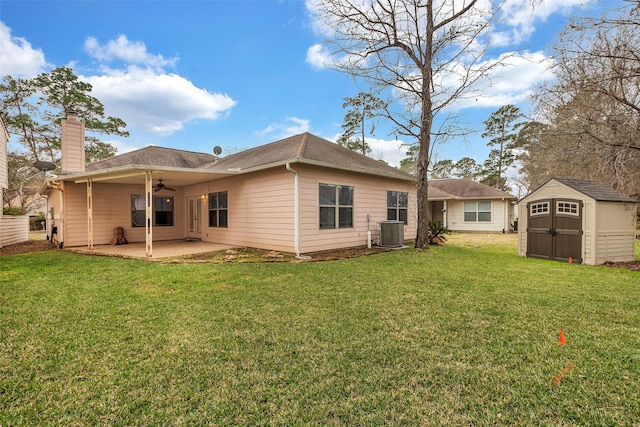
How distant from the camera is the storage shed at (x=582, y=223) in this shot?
7.09m

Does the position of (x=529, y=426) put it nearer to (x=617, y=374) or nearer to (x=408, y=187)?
(x=617, y=374)

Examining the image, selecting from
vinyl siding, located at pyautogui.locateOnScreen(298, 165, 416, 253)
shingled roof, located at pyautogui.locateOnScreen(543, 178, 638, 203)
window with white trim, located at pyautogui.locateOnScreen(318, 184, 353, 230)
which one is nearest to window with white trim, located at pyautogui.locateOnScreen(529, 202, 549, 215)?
shingled roof, located at pyautogui.locateOnScreen(543, 178, 638, 203)

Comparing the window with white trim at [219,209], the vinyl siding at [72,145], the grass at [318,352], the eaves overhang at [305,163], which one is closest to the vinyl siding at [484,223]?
the eaves overhang at [305,163]

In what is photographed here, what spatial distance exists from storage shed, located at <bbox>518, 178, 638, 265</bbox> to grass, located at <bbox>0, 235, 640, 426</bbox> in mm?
2609

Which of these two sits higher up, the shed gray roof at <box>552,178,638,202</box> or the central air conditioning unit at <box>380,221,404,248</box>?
the shed gray roof at <box>552,178,638,202</box>

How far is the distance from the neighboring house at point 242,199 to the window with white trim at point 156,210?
0.12 ft

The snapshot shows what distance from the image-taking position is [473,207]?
61.5 feet

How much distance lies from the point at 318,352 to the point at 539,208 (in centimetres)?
834

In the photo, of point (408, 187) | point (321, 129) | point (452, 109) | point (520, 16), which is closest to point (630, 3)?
point (520, 16)

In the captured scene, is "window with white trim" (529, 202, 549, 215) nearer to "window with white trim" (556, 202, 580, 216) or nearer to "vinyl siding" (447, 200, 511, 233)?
"window with white trim" (556, 202, 580, 216)

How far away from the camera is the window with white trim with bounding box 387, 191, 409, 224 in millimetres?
11158

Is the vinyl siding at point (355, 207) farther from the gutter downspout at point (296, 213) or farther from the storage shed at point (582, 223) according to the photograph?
the storage shed at point (582, 223)

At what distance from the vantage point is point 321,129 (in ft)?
79.4

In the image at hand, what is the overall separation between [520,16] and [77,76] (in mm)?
25895
